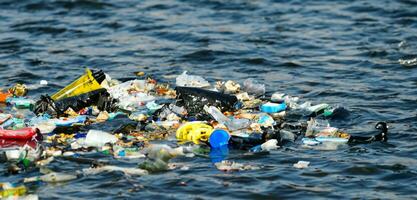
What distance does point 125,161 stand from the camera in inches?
330

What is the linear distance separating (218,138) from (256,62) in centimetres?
457

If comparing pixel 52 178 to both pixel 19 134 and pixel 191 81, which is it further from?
pixel 191 81

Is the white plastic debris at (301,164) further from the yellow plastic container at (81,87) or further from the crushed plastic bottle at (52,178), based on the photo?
the yellow plastic container at (81,87)

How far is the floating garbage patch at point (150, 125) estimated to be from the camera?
832cm

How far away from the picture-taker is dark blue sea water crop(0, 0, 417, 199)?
25.7 feet

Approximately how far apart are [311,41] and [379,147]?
5.78 m

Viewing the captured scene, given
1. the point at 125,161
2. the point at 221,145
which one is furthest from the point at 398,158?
the point at 125,161

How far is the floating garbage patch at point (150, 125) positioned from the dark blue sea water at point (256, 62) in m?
0.16

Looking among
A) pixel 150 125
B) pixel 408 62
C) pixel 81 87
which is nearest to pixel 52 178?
pixel 150 125

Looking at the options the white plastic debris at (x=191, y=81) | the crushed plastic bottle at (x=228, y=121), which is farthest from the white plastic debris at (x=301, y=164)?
the white plastic debris at (x=191, y=81)

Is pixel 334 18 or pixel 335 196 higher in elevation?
pixel 334 18

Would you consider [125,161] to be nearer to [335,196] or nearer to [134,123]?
[134,123]

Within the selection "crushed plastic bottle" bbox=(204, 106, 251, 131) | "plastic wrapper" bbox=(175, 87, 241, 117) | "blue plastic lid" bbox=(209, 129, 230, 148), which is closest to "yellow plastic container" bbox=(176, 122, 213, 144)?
"blue plastic lid" bbox=(209, 129, 230, 148)

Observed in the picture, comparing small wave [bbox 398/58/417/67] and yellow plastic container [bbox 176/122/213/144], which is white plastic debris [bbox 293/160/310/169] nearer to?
yellow plastic container [bbox 176/122/213/144]
